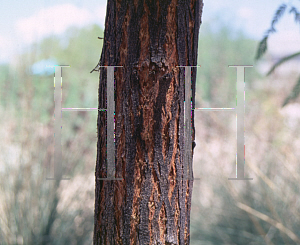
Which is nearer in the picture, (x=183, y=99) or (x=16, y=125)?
(x=183, y=99)

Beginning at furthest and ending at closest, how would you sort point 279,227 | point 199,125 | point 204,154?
point 199,125 → point 204,154 → point 279,227

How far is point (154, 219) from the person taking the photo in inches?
26.3

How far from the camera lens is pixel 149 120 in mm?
671

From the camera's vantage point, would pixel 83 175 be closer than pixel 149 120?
No

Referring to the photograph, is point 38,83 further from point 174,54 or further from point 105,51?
point 174,54

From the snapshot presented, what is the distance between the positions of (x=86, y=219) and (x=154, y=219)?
1.01 metres

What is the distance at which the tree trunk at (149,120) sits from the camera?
0.67 meters

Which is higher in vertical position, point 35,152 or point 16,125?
point 16,125

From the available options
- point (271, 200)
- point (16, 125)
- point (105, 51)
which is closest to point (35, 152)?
point (16, 125)

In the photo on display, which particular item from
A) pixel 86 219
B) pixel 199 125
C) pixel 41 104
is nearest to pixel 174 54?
pixel 41 104

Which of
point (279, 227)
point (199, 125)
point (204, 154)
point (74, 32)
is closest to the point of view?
point (279, 227)

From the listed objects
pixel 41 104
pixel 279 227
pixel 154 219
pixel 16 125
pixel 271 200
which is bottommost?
pixel 279 227

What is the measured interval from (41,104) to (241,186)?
112cm

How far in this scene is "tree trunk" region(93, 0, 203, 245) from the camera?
0.67 metres
